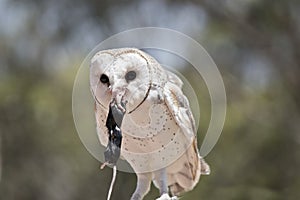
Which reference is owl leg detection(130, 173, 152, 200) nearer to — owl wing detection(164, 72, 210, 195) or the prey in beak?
owl wing detection(164, 72, 210, 195)

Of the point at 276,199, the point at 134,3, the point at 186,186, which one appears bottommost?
the point at 186,186

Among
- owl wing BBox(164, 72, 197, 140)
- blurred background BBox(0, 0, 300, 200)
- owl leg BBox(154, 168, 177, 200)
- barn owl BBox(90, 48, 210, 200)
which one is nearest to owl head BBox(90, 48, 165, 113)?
barn owl BBox(90, 48, 210, 200)

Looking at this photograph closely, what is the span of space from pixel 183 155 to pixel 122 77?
0.37 m

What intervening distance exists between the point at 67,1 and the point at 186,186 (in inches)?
312

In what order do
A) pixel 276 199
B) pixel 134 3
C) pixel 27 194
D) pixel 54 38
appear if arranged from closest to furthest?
pixel 276 199 → pixel 134 3 → pixel 54 38 → pixel 27 194

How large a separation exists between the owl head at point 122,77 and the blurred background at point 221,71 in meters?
4.88

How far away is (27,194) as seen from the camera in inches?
554

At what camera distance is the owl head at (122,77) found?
2.22 metres

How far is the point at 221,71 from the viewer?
9.87m

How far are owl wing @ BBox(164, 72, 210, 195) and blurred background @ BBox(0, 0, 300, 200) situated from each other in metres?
4.64

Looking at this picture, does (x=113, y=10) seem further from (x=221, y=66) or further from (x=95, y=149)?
(x=95, y=149)

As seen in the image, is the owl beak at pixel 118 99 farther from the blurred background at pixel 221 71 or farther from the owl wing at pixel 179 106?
the blurred background at pixel 221 71

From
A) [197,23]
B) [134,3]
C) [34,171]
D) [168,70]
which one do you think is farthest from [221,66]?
[168,70]

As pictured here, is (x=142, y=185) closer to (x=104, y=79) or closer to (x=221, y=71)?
(x=104, y=79)
